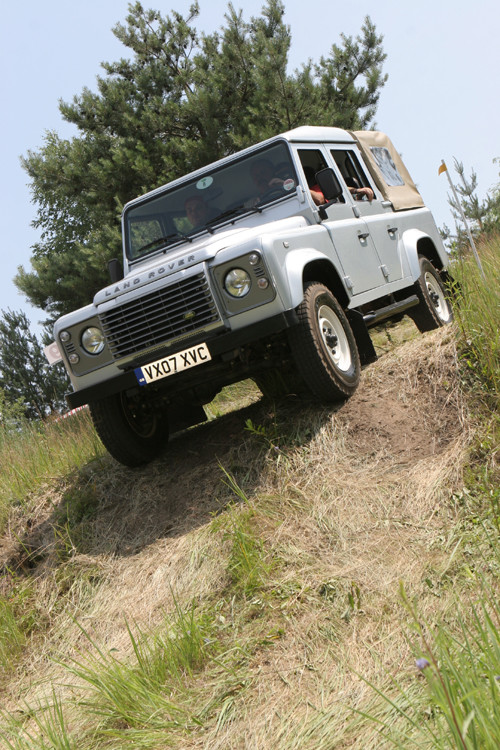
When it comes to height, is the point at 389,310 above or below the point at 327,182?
below

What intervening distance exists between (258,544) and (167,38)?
46.9ft

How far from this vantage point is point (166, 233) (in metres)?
5.88

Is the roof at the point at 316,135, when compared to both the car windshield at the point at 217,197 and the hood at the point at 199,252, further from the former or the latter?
the hood at the point at 199,252

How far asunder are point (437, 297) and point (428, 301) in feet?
1.66

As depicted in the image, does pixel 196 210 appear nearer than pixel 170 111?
Yes

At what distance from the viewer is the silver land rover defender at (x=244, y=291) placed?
451 centimetres

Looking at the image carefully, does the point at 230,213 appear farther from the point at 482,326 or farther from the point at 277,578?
the point at 277,578

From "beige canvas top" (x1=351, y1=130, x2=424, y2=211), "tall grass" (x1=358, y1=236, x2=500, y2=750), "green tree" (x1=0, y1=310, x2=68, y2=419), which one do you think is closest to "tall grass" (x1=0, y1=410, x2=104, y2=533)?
"tall grass" (x1=358, y1=236, x2=500, y2=750)

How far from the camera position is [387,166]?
7.41 meters

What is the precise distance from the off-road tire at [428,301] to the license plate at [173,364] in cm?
275

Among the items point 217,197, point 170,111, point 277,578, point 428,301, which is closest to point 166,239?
point 217,197

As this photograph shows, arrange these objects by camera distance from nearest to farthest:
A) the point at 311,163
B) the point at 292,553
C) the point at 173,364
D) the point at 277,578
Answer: the point at 277,578 < the point at 292,553 < the point at 173,364 < the point at 311,163

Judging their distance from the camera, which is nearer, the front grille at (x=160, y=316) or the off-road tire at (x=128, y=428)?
the front grille at (x=160, y=316)

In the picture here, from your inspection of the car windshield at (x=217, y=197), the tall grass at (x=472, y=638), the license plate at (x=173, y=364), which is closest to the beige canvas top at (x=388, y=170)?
the tall grass at (x=472, y=638)
